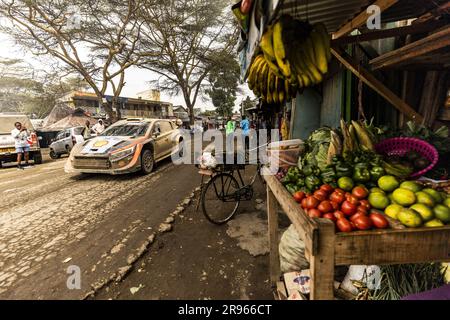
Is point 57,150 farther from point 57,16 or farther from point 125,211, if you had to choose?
point 125,211

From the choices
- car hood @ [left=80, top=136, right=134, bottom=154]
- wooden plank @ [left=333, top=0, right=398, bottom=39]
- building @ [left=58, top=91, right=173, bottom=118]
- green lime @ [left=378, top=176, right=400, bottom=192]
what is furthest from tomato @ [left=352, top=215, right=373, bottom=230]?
building @ [left=58, top=91, right=173, bottom=118]

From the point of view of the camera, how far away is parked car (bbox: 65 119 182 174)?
20.5 ft

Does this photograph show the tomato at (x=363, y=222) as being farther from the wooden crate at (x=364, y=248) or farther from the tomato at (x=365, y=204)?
the tomato at (x=365, y=204)

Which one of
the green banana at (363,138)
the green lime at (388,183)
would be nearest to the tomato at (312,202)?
the green lime at (388,183)

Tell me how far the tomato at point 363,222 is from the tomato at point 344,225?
0.05 m

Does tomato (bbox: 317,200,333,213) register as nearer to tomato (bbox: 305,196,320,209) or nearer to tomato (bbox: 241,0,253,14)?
tomato (bbox: 305,196,320,209)

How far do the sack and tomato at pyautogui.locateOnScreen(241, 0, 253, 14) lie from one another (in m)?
1.96

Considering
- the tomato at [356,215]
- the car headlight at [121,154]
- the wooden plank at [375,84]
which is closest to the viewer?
the tomato at [356,215]

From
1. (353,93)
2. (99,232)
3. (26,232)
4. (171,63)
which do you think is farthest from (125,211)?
(171,63)

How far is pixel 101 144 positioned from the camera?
21.4ft

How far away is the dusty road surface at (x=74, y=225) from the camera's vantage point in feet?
8.45

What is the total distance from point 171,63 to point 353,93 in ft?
56.9

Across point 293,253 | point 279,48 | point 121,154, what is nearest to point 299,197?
point 293,253

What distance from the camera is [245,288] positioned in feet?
7.87
